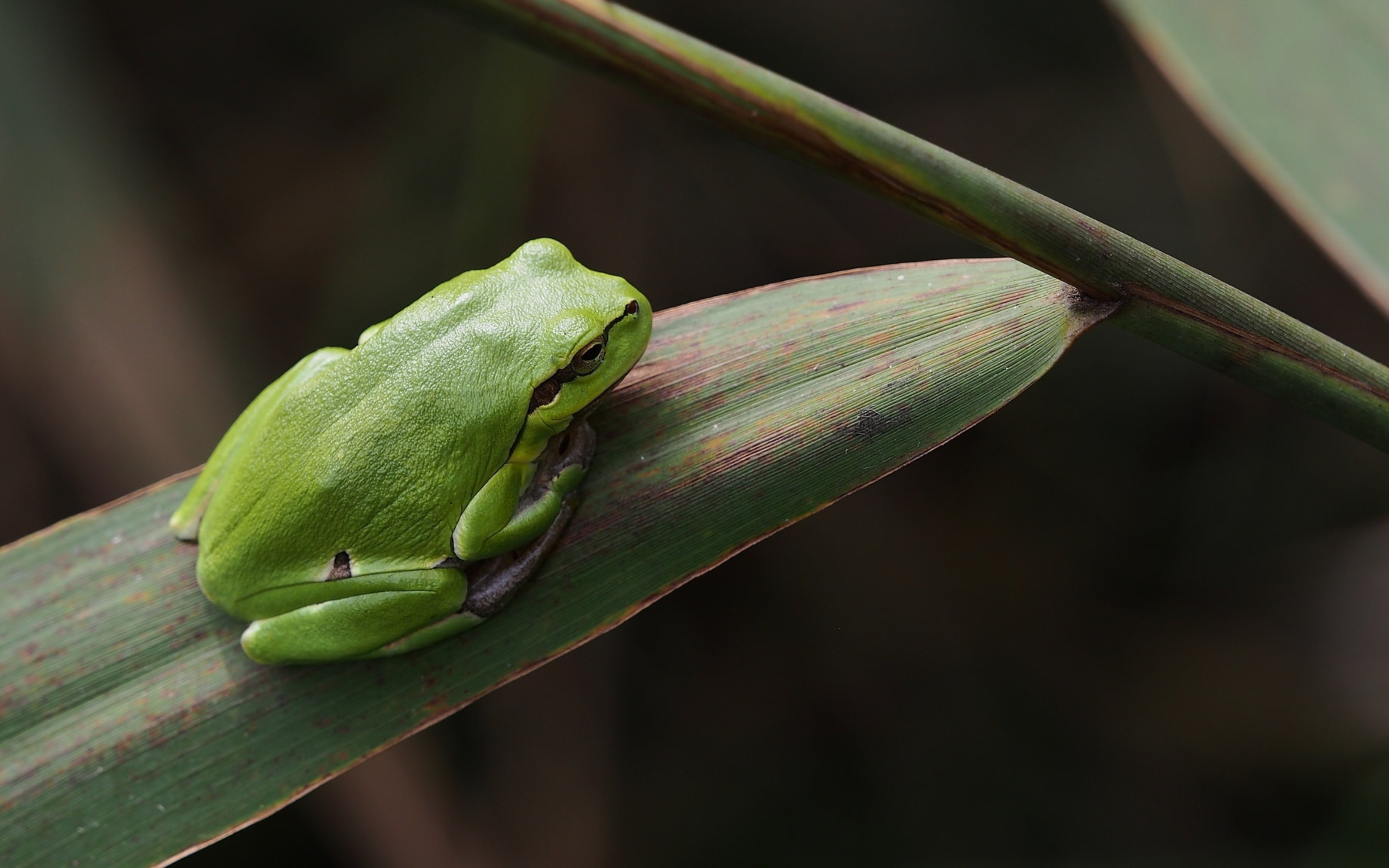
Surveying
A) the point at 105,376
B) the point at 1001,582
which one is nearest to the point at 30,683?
the point at 105,376

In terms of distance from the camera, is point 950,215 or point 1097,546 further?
point 1097,546

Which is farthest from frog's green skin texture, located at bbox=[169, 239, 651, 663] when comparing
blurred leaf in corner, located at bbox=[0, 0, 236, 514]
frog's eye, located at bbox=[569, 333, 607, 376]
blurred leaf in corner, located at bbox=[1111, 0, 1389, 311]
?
blurred leaf in corner, located at bbox=[0, 0, 236, 514]

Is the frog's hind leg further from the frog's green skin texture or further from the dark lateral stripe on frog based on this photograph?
the dark lateral stripe on frog

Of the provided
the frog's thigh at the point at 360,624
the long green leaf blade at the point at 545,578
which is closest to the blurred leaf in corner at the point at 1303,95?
the long green leaf blade at the point at 545,578

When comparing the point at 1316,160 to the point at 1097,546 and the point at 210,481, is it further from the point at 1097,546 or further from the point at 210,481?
the point at 210,481

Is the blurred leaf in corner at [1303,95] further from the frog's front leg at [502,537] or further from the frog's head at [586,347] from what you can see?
the frog's front leg at [502,537]

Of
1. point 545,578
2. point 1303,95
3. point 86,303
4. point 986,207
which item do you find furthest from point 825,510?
point 86,303
